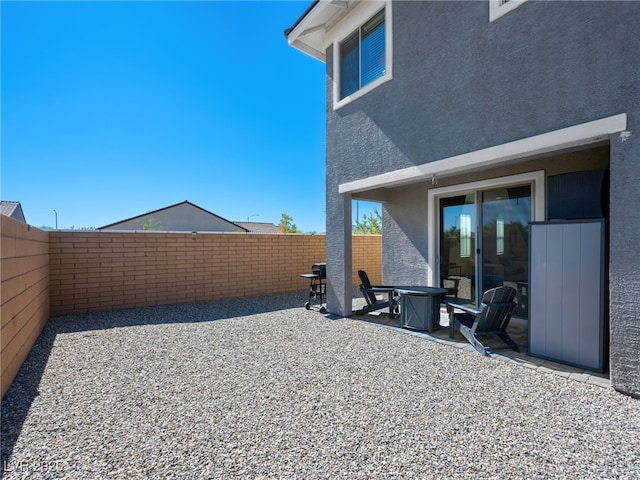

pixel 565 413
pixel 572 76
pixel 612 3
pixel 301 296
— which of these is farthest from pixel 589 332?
pixel 301 296

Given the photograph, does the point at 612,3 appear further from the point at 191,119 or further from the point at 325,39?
the point at 191,119

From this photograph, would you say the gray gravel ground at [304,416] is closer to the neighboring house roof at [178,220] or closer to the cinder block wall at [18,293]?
the cinder block wall at [18,293]

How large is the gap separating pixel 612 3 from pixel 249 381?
20.9 feet

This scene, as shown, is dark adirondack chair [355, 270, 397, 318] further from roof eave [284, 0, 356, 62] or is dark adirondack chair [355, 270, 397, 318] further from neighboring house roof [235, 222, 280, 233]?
neighboring house roof [235, 222, 280, 233]

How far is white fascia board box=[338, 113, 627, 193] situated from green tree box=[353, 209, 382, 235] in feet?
66.8

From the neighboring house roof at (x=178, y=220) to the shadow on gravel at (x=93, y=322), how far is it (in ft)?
91.6

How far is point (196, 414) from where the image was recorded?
3.18 meters

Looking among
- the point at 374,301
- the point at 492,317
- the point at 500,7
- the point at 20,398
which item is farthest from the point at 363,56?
the point at 20,398

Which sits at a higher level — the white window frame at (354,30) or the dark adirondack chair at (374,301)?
the white window frame at (354,30)

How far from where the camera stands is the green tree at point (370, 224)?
26728mm

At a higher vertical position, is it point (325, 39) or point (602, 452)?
point (325, 39)

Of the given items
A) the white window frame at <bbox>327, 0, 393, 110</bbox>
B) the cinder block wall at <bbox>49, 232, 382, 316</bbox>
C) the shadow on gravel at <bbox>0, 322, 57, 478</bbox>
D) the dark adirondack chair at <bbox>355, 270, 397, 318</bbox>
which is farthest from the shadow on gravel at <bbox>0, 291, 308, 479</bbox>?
the white window frame at <bbox>327, 0, 393, 110</bbox>

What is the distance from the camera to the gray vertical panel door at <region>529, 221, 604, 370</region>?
4051 millimetres

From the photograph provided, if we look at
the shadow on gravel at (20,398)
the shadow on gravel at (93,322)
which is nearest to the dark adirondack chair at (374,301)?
the shadow on gravel at (93,322)
